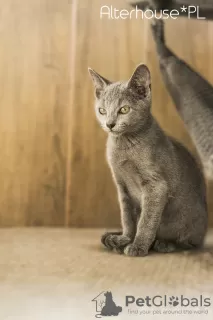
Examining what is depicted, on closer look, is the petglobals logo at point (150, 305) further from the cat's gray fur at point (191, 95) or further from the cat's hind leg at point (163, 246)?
the cat's gray fur at point (191, 95)

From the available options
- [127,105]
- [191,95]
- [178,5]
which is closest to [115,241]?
[127,105]

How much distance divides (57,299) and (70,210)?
0.40 meters

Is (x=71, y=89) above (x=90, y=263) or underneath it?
above

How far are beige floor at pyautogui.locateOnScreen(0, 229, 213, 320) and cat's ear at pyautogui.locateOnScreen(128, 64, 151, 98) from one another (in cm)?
31

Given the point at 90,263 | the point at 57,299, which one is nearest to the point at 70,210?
the point at 90,263

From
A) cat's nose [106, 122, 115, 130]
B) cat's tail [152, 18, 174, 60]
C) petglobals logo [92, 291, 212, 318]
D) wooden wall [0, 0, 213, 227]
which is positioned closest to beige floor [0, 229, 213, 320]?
petglobals logo [92, 291, 212, 318]

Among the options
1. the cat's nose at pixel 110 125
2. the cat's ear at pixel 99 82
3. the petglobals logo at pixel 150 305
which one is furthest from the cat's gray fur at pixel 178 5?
the petglobals logo at pixel 150 305

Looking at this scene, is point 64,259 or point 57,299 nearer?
point 57,299

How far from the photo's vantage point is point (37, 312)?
0.61 m

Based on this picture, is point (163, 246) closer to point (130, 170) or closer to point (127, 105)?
point (130, 170)

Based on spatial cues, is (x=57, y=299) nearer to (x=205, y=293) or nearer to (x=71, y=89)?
(x=205, y=293)

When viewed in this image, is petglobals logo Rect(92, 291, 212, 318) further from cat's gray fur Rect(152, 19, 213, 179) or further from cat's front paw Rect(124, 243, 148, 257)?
cat's gray fur Rect(152, 19, 213, 179)

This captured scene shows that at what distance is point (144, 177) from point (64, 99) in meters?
0.31

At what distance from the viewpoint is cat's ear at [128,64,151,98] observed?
2.61 ft
